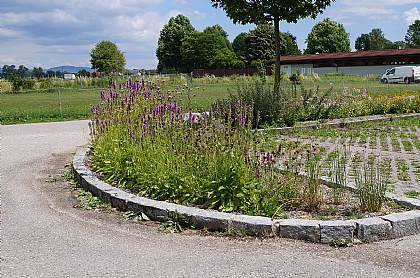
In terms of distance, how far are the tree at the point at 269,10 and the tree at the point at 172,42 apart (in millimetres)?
76813

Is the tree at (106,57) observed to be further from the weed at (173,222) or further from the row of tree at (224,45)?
the weed at (173,222)

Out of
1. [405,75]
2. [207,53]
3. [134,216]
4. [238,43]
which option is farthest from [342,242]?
[238,43]

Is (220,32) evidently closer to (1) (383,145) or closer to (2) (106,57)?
(2) (106,57)

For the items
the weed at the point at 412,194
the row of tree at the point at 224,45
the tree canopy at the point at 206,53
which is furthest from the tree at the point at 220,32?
the weed at the point at 412,194

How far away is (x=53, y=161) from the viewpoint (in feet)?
33.3


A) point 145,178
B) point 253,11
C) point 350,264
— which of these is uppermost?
point 253,11

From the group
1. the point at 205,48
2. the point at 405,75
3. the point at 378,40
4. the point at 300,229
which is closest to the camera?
the point at 300,229

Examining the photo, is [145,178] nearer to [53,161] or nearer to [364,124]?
[53,161]

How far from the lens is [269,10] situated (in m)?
14.6

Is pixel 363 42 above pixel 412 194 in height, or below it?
above

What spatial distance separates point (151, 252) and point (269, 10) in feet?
36.7

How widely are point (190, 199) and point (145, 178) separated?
0.84 meters

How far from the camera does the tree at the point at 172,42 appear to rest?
303 feet

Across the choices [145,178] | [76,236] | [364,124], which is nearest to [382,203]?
[145,178]
